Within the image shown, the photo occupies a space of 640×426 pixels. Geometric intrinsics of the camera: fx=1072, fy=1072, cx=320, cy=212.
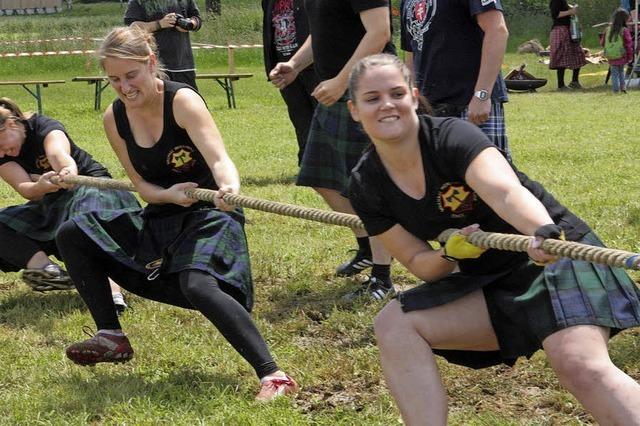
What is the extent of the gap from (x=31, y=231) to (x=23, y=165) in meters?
0.36

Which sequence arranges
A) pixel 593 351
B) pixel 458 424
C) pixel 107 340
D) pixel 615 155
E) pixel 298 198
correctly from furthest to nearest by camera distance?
pixel 615 155 < pixel 298 198 < pixel 107 340 < pixel 458 424 < pixel 593 351

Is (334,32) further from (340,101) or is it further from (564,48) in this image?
(564,48)

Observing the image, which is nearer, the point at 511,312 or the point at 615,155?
the point at 511,312

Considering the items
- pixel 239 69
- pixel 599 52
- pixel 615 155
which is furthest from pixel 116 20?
pixel 615 155

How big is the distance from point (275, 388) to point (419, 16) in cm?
166

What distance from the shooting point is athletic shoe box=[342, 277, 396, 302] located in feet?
15.2

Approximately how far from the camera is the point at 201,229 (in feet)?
13.0

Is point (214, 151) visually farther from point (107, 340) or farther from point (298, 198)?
point (298, 198)

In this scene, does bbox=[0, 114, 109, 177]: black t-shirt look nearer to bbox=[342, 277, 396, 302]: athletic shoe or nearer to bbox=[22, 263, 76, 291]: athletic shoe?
bbox=[22, 263, 76, 291]: athletic shoe

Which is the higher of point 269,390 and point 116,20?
point 269,390

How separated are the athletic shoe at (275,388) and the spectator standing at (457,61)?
4.22ft

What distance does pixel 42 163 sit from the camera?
5.27 meters

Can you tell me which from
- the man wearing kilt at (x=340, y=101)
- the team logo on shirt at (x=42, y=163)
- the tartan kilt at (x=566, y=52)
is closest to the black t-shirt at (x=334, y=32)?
the man wearing kilt at (x=340, y=101)

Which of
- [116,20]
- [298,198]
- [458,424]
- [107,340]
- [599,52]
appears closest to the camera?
[458,424]
